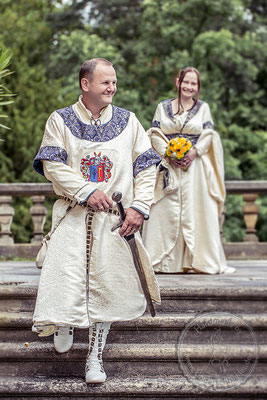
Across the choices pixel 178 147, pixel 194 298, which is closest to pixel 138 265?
pixel 194 298

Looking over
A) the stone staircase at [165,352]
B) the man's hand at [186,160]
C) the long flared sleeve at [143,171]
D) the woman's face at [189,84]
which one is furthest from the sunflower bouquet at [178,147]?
the long flared sleeve at [143,171]

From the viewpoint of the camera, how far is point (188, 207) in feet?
19.7

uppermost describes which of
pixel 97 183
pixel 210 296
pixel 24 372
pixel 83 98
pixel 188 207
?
pixel 83 98

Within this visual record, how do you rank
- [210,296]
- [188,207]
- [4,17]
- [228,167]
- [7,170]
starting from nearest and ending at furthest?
[210,296] → [188,207] → [7,170] → [228,167] → [4,17]

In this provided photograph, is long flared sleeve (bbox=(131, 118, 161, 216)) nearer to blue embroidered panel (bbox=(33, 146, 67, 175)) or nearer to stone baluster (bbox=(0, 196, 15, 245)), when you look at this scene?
blue embroidered panel (bbox=(33, 146, 67, 175))

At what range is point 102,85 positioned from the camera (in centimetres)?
358

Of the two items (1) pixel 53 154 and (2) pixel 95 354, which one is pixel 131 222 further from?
(2) pixel 95 354

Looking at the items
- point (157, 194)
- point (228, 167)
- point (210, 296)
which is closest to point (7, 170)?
point (228, 167)

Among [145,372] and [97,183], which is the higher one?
[97,183]

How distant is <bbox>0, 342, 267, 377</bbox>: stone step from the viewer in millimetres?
3887

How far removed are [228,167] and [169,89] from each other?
3.06 metres

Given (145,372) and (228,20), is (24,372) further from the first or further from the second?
(228,20)

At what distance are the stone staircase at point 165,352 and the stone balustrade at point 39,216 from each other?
3579 millimetres

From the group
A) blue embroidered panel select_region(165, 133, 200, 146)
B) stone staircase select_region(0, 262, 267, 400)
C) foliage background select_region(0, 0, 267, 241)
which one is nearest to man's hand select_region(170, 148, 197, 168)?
blue embroidered panel select_region(165, 133, 200, 146)
